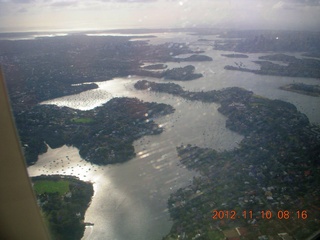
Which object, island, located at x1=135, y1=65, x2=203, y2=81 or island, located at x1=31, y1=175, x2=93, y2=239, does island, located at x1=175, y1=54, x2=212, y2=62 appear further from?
island, located at x1=31, y1=175, x2=93, y2=239

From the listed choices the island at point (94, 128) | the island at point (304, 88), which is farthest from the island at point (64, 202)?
the island at point (304, 88)

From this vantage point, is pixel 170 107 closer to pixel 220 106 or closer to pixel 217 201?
pixel 220 106

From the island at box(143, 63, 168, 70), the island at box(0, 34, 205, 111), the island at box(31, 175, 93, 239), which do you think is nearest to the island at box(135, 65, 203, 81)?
the island at box(0, 34, 205, 111)

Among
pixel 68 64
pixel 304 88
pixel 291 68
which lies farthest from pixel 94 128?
pixel 291 68

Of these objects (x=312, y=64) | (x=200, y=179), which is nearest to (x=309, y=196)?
(x=200, y=179)

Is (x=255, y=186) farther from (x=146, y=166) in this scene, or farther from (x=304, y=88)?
(x=304, y=88)

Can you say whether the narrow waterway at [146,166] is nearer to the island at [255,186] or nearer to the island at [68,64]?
the island at [255,186]
